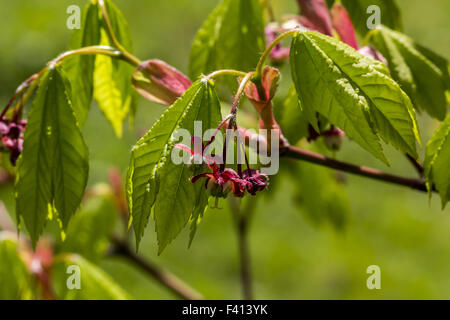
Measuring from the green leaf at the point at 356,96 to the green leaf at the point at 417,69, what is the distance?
213mm

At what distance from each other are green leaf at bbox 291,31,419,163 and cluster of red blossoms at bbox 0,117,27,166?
0.45 m

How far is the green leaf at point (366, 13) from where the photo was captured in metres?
1.04

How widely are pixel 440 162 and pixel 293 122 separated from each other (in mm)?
261

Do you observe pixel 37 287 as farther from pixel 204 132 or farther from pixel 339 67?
pixel 339 67

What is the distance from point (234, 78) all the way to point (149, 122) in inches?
116

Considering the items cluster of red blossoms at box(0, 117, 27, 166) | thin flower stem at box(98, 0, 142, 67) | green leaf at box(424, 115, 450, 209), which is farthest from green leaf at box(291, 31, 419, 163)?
cluster of red blossoms at box(0, 117, 27, 166)

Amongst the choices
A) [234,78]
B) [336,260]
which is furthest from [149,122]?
[234,78]

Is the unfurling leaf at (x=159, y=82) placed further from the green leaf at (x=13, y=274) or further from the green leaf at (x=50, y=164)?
the green leaf at (x=13, y=274)

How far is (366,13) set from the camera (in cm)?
105

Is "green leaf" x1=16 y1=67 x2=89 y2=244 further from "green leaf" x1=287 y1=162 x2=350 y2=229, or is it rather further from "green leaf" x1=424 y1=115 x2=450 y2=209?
"green leaf" x1=287 y1=162 x2=350 y2=229

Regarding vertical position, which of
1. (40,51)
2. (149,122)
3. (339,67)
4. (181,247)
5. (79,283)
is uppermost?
(40,51)

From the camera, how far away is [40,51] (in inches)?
174

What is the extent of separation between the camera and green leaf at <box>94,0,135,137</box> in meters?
1.11
